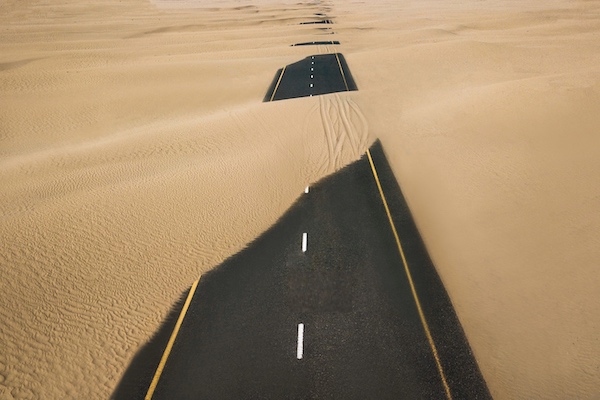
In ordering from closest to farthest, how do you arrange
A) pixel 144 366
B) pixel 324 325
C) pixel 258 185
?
1. pixel 144 366
2. pixel 324 325
3. pixel 258 185

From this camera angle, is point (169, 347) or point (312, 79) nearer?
point (169, 347)

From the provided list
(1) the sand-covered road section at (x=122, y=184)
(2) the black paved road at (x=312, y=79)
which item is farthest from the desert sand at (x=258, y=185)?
(2) the black paved road at (x=312, y=79)

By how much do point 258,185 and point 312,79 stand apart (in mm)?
19669

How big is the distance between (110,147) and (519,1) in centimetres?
9097

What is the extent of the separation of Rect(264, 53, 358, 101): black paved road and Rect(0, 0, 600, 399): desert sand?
1.50 metres

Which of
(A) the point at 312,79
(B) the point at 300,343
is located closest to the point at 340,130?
(A) the point at 312,79

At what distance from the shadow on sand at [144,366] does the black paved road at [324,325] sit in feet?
1.12

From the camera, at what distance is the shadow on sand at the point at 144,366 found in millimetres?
9312

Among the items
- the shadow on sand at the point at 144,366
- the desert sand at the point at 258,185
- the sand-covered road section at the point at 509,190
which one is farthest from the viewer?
the desert sand at the point at 258,185

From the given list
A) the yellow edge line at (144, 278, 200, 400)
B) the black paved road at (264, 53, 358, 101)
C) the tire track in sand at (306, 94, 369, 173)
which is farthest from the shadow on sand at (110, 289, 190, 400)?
the black paved road at (264, 53, 358, 101)

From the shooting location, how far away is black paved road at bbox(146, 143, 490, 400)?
9195mm

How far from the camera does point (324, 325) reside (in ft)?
35.2

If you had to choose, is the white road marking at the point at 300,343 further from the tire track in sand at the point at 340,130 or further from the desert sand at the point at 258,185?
the tire track in sand at the point at 340,130

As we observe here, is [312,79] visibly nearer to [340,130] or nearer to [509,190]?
[340,130]
